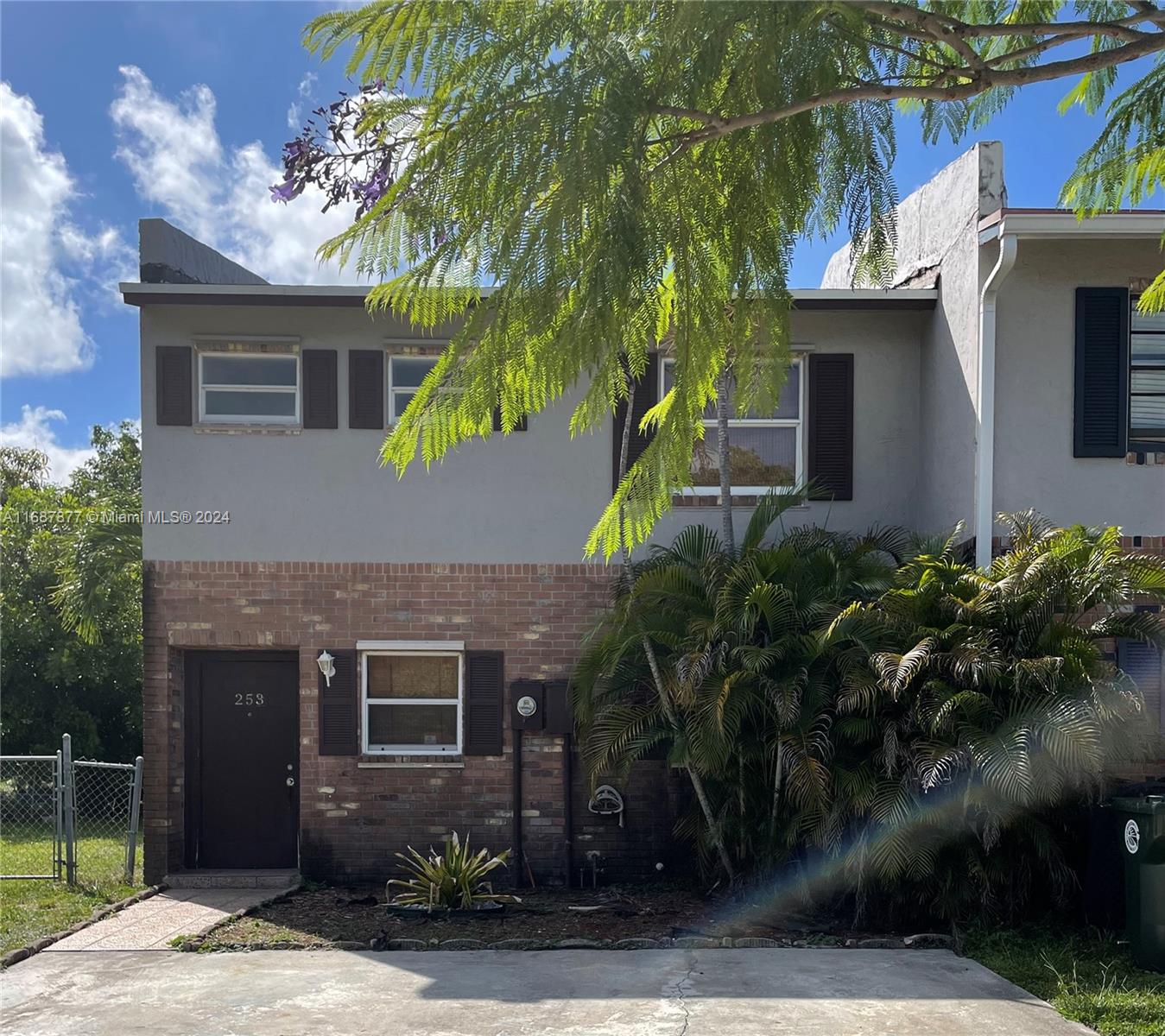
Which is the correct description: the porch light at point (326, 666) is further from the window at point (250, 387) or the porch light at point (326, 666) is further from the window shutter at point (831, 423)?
the window shutter at point (831, 423)

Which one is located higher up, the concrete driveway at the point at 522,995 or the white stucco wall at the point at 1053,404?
the white stucco wall at the point at 1053,404

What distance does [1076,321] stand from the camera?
34.2ft

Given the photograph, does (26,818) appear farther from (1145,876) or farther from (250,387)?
(1145,876)

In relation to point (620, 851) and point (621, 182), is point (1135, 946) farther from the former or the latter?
point (621, 182)

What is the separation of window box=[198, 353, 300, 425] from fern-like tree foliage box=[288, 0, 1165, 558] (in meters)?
5.36

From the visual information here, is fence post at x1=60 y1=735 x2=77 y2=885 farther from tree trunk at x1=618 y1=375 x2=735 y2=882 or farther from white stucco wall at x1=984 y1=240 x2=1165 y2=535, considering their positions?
white stucco wall at x1=984 y1=240 x2=1165 y2=535

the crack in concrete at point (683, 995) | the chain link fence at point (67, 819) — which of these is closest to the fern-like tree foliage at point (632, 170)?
the crack in concrete at point (683, 995)

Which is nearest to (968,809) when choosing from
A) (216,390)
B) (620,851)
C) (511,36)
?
(620,851)

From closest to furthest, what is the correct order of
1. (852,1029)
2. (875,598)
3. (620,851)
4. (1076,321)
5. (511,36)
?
(511,36) → (852,1029) → (875,598) → (1076,321) → (620,851)

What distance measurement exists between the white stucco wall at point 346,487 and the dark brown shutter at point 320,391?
101 millimetres

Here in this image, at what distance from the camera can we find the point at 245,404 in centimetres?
1142

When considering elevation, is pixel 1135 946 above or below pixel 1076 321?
below

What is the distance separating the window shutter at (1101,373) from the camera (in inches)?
408

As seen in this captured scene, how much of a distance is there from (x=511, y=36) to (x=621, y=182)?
771 mm
